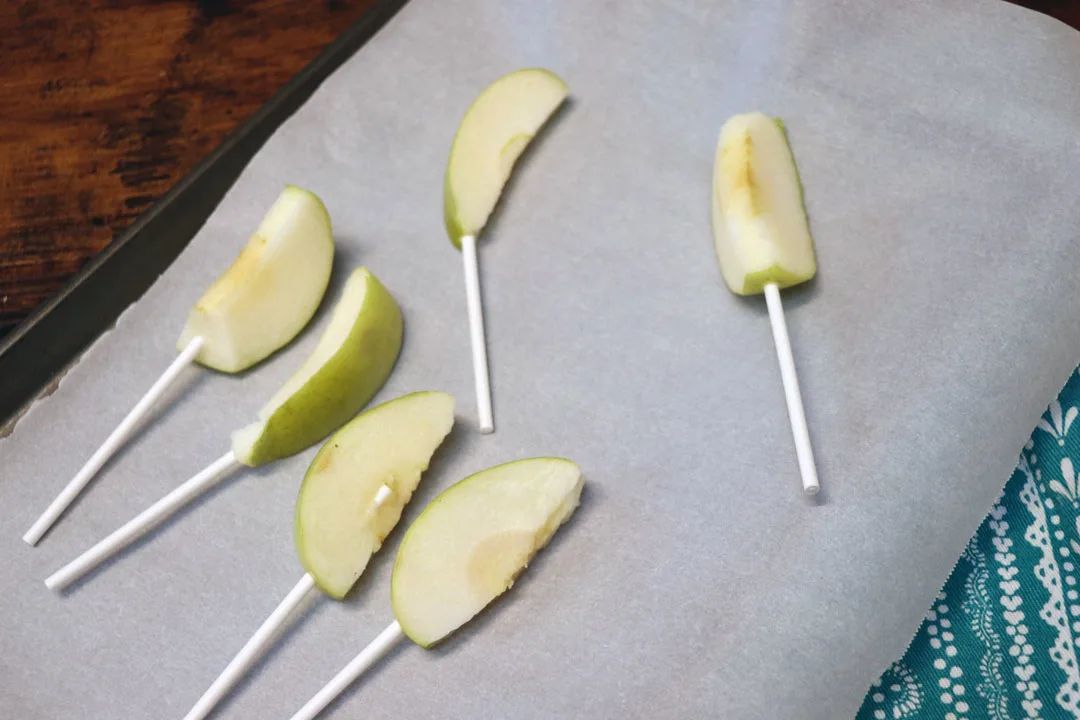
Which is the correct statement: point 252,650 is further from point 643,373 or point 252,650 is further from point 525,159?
point 525,159

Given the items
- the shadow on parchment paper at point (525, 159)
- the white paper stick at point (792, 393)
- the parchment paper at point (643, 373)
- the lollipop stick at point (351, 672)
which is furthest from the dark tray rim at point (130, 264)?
the white paper stick at point (792, 393)

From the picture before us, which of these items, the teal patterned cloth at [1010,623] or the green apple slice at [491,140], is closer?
the teal patterned cloth at [1010,623]

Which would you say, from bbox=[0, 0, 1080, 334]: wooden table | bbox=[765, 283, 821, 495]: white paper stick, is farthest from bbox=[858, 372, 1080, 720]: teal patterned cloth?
bbox=[0, 0, 1080, 334]: wooden table

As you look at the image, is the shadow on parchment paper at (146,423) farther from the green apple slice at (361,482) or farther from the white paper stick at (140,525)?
the green apple slice at (361,482)

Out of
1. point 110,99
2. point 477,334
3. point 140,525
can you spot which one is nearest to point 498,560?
point 477,334

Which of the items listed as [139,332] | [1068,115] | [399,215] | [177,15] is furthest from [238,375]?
[1068,115]
